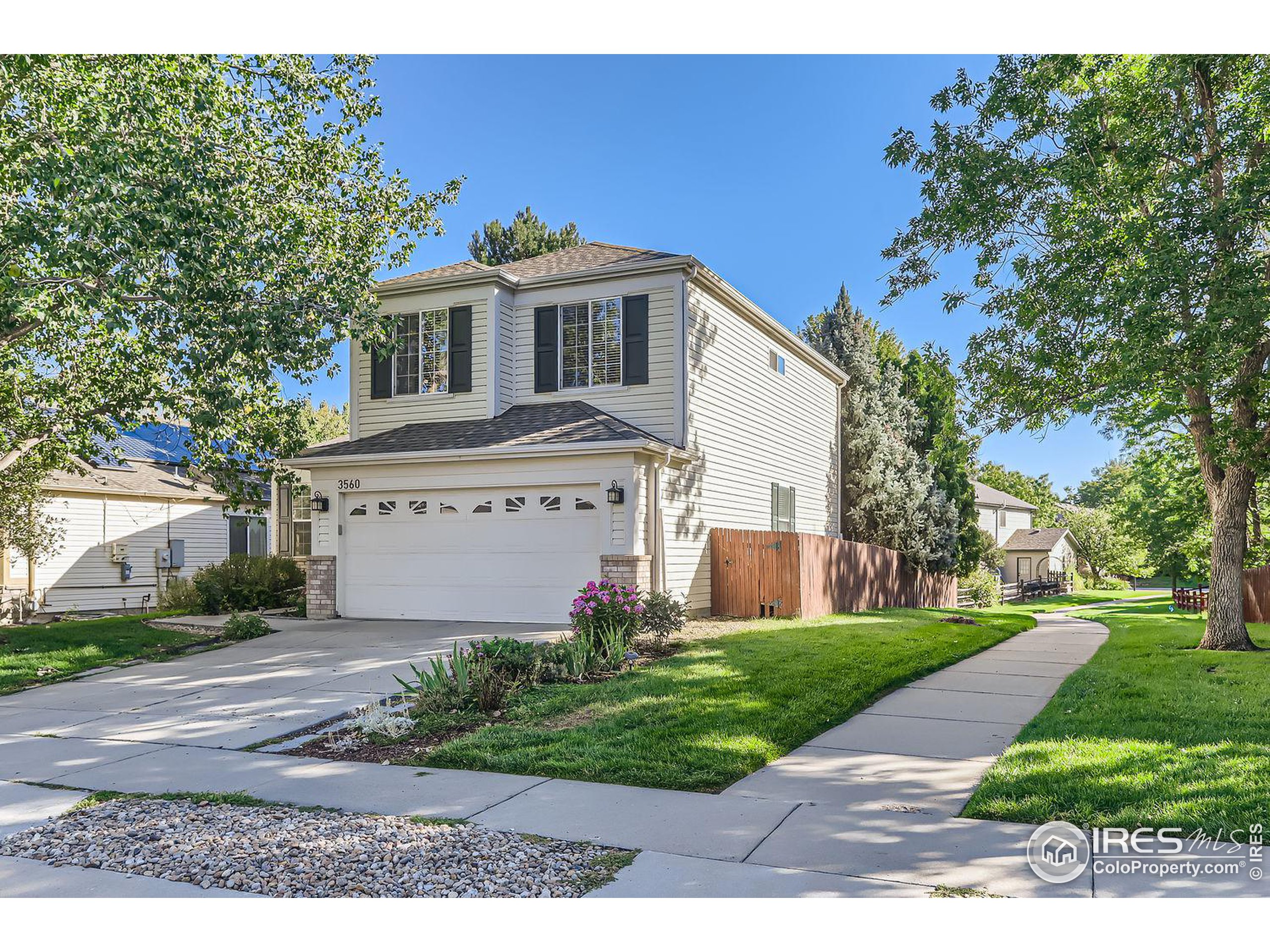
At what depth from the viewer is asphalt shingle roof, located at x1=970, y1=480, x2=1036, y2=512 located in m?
45.7

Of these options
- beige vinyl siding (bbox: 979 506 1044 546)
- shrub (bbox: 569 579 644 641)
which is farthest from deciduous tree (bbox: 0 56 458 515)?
beige vinyl siding (bbox: 979 506 1044 546)

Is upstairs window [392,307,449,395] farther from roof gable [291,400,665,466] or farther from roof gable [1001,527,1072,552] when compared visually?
roof gable [1001,527,1072,552]

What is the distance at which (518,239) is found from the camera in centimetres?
3241

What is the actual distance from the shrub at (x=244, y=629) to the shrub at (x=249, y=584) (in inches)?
130

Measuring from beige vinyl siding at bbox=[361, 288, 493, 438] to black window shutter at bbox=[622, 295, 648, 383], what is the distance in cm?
235

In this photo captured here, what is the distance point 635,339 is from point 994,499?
38.4 m

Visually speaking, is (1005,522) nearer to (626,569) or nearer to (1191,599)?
(1191,599)

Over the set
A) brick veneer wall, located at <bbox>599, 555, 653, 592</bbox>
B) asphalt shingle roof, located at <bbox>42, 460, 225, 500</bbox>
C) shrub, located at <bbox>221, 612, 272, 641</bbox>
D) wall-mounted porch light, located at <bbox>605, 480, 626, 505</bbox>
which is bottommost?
shrub, located at <bbox>221, 612, 272, 641</bbox>

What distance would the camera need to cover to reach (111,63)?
10.7m

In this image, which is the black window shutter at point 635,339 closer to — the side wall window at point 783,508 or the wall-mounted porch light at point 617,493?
the wall-mounted porch light at point 617,493

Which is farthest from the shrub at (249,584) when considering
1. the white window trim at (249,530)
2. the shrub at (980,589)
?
the shrub at (980,589)

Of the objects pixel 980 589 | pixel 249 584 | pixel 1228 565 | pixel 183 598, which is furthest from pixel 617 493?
pixel 980 589

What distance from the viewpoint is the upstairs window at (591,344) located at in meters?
14.8
